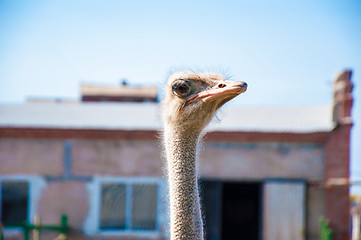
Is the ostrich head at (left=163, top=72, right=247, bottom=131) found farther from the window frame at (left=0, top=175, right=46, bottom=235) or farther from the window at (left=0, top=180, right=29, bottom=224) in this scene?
the window at (left=0, top=180, right=29, bottom=224)

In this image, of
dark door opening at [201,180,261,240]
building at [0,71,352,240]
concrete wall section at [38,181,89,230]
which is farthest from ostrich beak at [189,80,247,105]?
dark door opening at [201,180,261,240]

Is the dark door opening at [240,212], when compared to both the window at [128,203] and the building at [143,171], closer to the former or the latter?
the building at [143,171]

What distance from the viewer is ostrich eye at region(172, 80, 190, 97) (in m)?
3.01

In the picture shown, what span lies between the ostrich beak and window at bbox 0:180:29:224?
7841mm

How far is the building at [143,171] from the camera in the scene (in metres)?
9.66

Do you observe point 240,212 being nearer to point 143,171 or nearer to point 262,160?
point 262,160

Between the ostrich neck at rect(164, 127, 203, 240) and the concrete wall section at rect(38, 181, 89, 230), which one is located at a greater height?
the ostrich neck at rect(164, 127, 203, 240)

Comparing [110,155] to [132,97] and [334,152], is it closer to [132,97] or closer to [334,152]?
[334,152]

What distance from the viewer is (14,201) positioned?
995cm

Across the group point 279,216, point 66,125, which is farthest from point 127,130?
point 279,216

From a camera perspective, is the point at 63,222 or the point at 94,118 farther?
the point at 94,118

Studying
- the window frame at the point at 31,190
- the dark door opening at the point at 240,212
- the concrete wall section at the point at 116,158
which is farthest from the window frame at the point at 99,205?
the dark door opening at the point at 240,212

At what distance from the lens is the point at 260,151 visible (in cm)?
986

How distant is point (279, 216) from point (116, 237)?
328 cm
